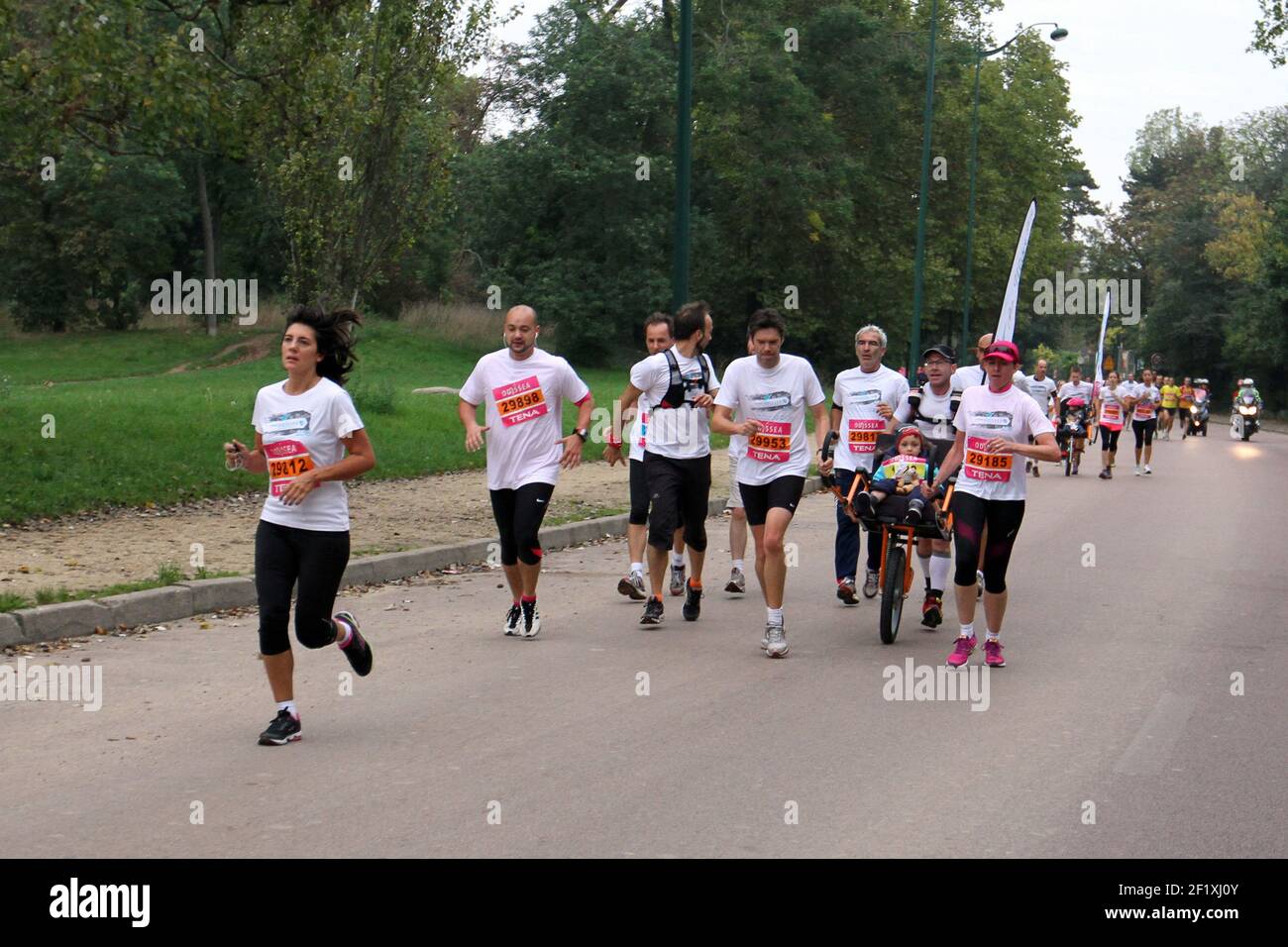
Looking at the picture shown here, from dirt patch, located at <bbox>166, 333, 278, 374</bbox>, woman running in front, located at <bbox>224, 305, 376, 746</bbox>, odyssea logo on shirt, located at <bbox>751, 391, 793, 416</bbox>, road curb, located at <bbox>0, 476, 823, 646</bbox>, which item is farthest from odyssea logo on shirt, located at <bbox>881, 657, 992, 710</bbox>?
dirt patch, located at <bbox>166, 333, 278, 374</bbox>

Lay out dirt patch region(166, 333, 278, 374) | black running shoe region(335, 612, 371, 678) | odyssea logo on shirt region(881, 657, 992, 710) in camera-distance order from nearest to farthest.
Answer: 1. black running shoe region(335, 612, 371, 678)
2. odyssea logo on shirt region(881, 657, 992, 710)
3. dirt patch region(166, 333, 278, 374)

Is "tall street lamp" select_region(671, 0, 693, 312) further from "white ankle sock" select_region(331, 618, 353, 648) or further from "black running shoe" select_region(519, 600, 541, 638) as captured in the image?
"white ankle sock" select_region(331, 618, 353, 648)

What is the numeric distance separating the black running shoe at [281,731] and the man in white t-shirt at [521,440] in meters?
2.73

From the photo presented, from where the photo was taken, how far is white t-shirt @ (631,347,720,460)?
9914 millimetres

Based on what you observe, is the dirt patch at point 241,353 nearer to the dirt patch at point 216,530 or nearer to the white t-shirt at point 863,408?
the dirt patch at point 216,530

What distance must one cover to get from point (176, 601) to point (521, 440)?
2.42m

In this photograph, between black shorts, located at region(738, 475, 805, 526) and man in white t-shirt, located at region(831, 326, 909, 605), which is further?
man in white t-shirt, located at region(831, 326, 909, 605)

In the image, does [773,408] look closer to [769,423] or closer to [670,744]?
[769,423]

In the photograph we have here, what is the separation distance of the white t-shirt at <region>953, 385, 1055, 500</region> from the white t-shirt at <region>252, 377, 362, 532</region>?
3430 mm

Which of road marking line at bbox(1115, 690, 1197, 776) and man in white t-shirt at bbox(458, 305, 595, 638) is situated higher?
man in white t-shirt at bbox(458, 305, 595, 638)

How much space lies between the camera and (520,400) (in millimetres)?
9398

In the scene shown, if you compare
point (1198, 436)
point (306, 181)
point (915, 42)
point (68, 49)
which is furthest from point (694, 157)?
point (68, 49)

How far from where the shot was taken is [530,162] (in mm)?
50562

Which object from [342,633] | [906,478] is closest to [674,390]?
[906,478]
